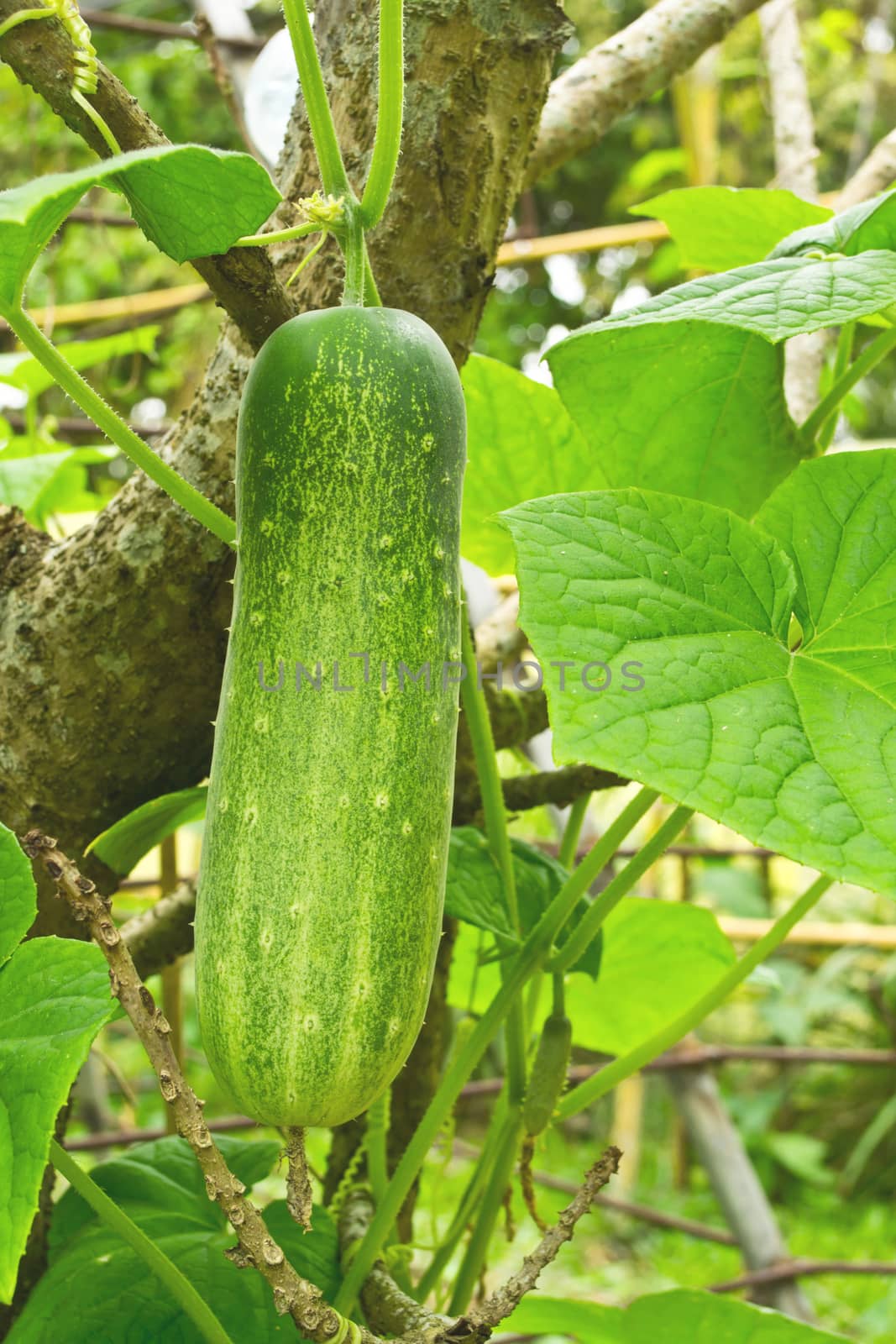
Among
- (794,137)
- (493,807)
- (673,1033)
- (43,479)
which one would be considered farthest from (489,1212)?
(794,137)

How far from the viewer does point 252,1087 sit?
1.63 ft

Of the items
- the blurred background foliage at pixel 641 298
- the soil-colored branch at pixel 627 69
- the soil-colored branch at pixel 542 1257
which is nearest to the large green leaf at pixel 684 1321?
the soil-colored branch at pixel 542 1257

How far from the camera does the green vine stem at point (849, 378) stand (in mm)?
673

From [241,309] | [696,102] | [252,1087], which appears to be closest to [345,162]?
[241,309]

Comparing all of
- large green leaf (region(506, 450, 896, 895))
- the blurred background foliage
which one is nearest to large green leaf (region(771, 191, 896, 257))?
large green leaf (region(506, 450, 896, 895))

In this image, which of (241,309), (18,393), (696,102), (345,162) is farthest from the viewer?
(696,102)

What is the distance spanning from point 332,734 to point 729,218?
0.56m

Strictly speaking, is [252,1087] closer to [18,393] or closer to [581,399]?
[581,399]

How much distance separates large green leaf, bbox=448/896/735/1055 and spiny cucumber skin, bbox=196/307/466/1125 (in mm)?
451

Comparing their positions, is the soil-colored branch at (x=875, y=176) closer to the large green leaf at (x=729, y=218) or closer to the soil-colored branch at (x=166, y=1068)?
the large green leaf at (x=729, y=218)

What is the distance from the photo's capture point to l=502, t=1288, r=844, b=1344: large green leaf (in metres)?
0.77

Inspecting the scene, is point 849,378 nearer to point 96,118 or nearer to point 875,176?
point 96,118

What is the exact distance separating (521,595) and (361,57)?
1.47ft

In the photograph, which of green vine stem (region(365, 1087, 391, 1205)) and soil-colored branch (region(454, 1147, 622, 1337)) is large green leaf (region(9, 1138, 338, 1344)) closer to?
green vine stem (region(365, 1087, 391, 1205))
